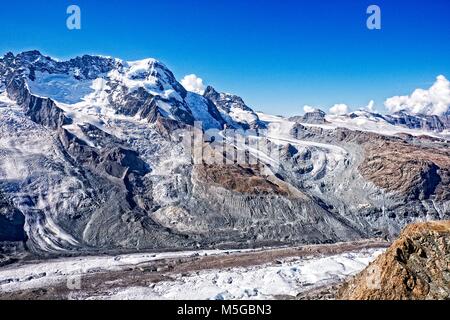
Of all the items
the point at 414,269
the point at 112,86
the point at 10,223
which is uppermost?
the point at 112,86

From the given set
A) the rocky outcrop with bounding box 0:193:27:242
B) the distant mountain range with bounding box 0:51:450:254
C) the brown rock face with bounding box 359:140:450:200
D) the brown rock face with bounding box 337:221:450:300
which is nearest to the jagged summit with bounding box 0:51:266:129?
the distant mountain range with bounding box 0:51:450:254

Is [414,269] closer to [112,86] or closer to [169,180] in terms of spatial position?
[169,180]

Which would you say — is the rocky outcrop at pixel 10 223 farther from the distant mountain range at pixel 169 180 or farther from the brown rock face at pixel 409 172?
the brown rock face at pixel 409 172

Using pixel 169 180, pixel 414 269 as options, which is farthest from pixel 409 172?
pixel 414 269

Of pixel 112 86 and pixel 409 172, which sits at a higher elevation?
pixel 112 86

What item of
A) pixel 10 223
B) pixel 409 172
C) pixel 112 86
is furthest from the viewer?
pixel 112 86

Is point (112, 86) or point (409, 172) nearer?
point (409, 172)

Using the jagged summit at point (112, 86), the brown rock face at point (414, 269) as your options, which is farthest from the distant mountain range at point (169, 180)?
the brown rock face at point (414, 269)

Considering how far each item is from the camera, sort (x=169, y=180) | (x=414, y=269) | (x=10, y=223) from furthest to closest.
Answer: (x=169, y=180) → (x=10, y=223) → (x=414, y=269)
